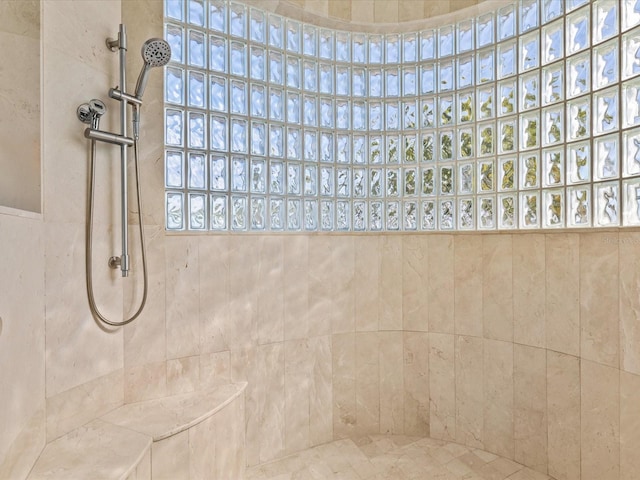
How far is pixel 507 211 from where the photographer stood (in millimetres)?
1966

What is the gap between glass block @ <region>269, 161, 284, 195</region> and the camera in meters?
2.00

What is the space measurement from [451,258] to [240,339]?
1.19 metres

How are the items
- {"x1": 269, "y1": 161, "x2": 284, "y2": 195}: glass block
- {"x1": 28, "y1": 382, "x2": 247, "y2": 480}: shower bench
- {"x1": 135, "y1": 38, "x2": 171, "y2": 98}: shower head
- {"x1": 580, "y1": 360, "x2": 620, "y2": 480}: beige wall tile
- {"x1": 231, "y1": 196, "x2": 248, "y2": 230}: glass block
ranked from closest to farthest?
{"x1": 28, "y1": 382, "x2": 247, "y2": 480}: shower bench, {"x1": 135, "y1": 38, "x2": 171, "y2": 98}: shower head, {"x1": 580, "y1": 360, "x2": 620, "y2": 480}: beige wall tile, {"x1": 231, "y1": 196, "x2": 248, "y2": 230}: glass block, {"x1": 269, "y1": 161, "x2": 284, "y2": 195}: glass block

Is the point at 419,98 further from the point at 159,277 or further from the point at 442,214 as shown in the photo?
the point at 159,277

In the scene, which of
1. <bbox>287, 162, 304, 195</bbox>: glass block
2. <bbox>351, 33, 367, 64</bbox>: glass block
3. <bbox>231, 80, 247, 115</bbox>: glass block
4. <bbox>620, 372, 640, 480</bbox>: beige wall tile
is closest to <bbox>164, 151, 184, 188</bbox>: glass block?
<bbox>231, 80, 247, 115</bbox>: glass block

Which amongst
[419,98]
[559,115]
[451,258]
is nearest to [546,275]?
[451,258]

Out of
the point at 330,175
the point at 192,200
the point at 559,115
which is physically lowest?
the point at 192,200

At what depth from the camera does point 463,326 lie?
210cm

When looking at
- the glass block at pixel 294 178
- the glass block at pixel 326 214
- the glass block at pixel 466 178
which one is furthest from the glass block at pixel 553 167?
the glass block at pixel 294 178

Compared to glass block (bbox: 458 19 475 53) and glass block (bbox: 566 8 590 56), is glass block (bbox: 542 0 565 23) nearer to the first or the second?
glass block (bbox: 566 8 590 56)

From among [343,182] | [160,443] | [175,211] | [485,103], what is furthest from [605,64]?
[160,443]

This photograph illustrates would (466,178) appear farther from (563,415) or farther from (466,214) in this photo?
(563,415)

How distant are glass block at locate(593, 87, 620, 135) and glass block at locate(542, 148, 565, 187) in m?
0.17

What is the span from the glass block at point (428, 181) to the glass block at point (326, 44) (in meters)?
0.83
